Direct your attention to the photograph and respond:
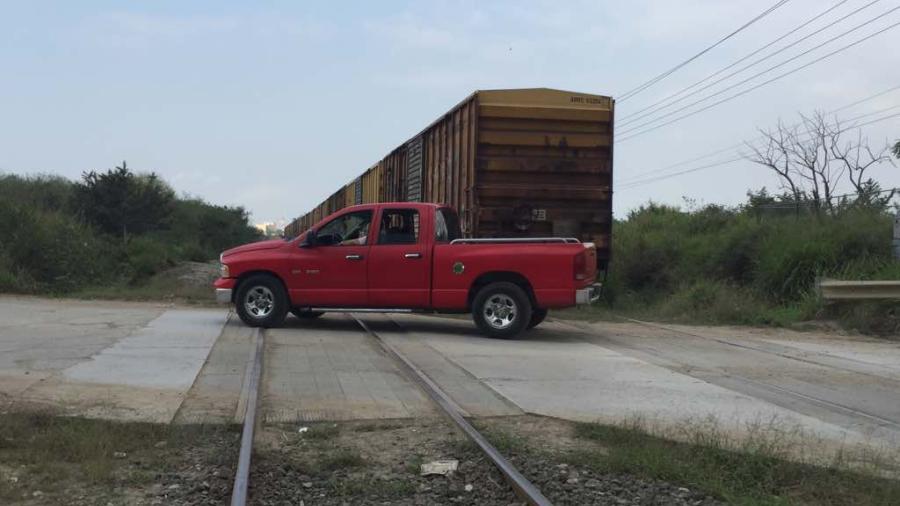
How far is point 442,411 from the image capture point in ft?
22.6

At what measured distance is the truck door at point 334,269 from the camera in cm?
1231

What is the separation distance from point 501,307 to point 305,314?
368 centimetres

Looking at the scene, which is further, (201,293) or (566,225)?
(201,293)

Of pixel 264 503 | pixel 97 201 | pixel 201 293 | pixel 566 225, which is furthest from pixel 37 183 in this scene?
pixel 264 503

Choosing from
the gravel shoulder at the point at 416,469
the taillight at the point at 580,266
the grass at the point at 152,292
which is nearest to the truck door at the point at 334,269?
the taillight at the point at 580,266

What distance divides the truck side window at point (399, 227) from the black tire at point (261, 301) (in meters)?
1.74

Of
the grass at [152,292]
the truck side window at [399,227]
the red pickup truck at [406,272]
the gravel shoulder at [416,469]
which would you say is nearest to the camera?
the gravel shoulder at [416,469]

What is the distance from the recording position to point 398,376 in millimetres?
8625

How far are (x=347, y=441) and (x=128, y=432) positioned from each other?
5.28ft

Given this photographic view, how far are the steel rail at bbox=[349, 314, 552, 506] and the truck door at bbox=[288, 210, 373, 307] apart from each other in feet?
8.25

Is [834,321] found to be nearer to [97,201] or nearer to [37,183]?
[97,201]

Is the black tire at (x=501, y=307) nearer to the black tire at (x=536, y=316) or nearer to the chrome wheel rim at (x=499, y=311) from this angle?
the chrome wheel rim at (x=499, y=311)

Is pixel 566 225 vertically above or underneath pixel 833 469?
above

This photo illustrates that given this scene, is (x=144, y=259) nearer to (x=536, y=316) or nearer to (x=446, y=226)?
(x=446, y=226)
